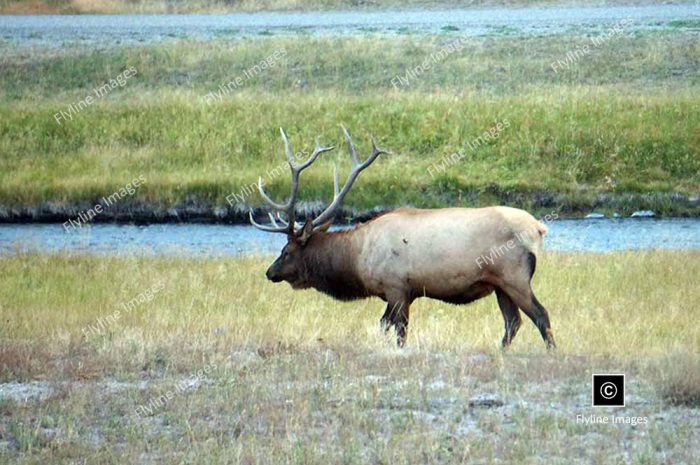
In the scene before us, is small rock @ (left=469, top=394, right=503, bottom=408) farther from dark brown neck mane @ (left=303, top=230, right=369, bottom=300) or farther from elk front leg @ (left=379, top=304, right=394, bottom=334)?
dark brown neck mane @ (left=303, top=230, right=369, bottom=300)

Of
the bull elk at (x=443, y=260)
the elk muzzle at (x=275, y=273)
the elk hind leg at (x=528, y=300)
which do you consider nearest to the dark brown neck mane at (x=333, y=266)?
the bull elk at (x=443, y=260)

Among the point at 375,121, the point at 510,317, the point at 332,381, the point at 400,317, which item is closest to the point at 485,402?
the point at 332,381

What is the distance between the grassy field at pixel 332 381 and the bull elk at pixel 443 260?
0.36 metres

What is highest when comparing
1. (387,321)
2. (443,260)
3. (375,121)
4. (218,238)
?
(443,260)

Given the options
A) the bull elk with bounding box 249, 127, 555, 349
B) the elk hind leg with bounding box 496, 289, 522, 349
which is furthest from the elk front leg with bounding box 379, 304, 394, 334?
the elk hind leg with bounding box 496, 289, 522, 349

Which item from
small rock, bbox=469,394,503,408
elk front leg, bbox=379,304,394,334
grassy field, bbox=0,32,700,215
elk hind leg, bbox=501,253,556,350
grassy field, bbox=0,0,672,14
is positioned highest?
small rock, bbox=469,394,503,408

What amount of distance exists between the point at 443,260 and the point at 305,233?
2.03 metres

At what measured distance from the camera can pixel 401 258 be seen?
13016 mm

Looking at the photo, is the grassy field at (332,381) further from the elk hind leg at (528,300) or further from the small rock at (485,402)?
the elk hind leg at (528,300)

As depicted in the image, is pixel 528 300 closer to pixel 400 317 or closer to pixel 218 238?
pixel 400 317

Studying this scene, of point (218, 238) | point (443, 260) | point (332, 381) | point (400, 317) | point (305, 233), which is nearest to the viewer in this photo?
point (332, 381)

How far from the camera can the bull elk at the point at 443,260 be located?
12469 millimetres

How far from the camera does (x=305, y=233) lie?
1429 centimetres

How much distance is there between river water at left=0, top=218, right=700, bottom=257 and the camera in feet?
68.6
